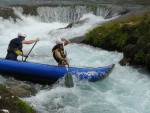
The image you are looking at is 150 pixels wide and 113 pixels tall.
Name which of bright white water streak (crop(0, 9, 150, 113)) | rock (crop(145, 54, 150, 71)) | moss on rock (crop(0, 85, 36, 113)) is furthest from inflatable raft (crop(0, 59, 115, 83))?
moss on rock (crop(0, 85, 36, 113))

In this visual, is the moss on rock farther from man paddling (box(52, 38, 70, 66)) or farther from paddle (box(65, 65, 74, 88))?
man paddling (box(52, 38, 70, 66))

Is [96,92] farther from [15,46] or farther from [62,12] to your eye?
[62,12]

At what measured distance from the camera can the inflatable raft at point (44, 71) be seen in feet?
29.8

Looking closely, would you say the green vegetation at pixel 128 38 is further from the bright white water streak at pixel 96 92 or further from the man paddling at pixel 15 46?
the man paddling at pixel 15 46

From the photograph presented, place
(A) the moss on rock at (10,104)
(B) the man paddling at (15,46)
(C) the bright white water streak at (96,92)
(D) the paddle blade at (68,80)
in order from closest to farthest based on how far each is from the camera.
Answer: (A) the moss on rock at (10,104)
(C) the bright white water streak at (96,92)
(D) the paddle blade at (68,80)
(B) the man paddling at (15,46)

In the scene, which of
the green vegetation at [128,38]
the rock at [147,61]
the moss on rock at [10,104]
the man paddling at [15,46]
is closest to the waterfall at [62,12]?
the green vegetation at [128,38]

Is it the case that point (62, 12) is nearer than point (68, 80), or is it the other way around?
point (68, 80)

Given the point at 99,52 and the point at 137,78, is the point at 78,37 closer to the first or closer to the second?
the point at 99,52

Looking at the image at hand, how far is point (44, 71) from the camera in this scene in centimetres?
913

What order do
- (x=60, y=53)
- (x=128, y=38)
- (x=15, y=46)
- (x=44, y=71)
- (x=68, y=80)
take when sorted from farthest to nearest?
(x=128, y=38) < (x=15, y=46) < (x=60, y=53) < (x=44, y=71) < (x=68, y=80)

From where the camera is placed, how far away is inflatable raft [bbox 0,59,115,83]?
9.07 meters

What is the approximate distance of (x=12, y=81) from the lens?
9.27 m

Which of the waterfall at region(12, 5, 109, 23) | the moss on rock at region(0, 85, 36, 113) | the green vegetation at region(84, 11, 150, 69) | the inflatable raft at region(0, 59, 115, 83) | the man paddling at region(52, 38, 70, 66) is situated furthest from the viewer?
the waterfall at region(12, 5, 109, 23)

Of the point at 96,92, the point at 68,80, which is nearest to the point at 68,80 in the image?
the point at 68,80
